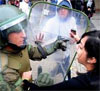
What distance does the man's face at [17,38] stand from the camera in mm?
2285

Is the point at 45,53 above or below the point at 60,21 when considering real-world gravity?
below

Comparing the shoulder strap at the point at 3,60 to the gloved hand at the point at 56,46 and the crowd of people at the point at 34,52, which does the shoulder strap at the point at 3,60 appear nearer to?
the crowd of people at the point at 34,52

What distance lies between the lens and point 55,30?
2.68 metres

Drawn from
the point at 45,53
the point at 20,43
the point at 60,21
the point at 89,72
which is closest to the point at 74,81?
the point at 89,72

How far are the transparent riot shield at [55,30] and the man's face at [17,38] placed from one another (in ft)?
0.91

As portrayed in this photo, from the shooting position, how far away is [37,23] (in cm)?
263

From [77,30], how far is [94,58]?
0.94 metres

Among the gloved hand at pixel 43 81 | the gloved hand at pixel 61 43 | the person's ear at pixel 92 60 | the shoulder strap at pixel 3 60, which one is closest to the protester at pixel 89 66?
the person's ear at pixel 92 60

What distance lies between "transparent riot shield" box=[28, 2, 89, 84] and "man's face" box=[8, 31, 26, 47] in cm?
28

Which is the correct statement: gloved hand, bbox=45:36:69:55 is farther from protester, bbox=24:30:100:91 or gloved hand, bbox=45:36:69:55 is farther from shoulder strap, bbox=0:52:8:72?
protester, bbox=24:30:100:91

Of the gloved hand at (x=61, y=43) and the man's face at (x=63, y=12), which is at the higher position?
the man's face at (x=63, y=12)

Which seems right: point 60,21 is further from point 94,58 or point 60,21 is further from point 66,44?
point 94,58

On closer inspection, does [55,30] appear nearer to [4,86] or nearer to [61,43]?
[61,43]

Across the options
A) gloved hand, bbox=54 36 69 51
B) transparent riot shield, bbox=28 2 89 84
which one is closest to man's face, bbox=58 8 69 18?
transparent riot shield, bbox=28 2 89 84
